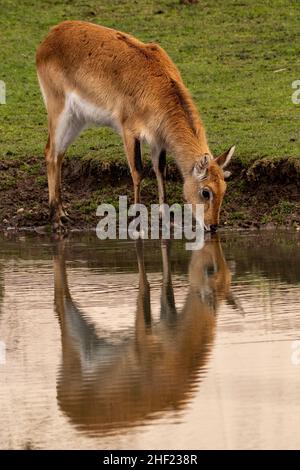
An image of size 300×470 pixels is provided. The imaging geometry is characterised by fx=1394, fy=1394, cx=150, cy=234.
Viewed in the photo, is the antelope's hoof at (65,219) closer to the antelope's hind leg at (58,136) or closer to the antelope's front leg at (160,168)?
the antelope's hind leg at (58,136)

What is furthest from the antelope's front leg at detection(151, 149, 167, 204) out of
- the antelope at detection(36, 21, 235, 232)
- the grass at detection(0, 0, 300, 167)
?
the grass at detection(0, 0, 300, 167)

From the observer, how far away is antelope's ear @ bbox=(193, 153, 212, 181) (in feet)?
43.1

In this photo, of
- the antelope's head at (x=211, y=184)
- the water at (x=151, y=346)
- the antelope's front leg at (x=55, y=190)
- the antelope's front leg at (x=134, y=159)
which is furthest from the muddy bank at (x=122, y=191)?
the water at (x=151, y=346)

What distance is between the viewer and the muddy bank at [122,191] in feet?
47.2

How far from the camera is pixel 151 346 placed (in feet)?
29.2

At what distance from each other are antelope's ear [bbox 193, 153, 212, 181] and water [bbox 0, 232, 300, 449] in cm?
69

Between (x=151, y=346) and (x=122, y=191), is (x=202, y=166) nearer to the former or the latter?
(x=122, y=191)

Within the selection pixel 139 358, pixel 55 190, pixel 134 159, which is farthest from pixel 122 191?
pixel 139 358

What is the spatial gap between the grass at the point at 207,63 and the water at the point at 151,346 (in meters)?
3.41

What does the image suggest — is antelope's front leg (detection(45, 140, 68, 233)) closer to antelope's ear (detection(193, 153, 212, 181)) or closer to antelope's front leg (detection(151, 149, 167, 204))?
antelope's front leg (detection(151, 149, 167, 204))

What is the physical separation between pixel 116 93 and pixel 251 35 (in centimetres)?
832

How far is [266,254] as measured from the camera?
12.4m

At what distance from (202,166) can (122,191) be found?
6.80ft
